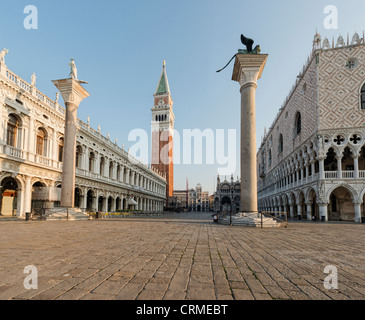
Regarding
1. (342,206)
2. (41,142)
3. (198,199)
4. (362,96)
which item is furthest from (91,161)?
(198,199)

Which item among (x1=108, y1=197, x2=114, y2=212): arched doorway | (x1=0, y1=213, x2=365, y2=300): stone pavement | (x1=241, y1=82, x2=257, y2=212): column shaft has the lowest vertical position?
(x1=108, y1=197, x2=114, y2=212): arched doorway

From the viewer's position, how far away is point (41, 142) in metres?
21.8

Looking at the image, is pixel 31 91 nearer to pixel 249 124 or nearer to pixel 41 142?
pixel 41 142

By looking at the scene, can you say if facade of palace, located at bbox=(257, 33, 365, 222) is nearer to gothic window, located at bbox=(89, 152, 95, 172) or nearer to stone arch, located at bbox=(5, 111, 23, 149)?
gothic window, located at bbox=(89, 152, 95, 172)

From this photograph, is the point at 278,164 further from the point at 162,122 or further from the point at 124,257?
the point at 162,122

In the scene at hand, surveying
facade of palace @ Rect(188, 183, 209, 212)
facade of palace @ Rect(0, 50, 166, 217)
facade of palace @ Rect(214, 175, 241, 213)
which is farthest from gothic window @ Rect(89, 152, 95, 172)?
facade of palace @ Rect(188, 183, 209, 212)

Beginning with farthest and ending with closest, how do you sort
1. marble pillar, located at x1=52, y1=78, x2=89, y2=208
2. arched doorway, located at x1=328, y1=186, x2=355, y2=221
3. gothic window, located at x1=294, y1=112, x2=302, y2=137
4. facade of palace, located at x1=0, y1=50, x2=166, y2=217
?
gothic window, located at x1=294, y1=112, x2=302, y2=137
arched doorway, located at x1=328, y1=186, x2=355, y2=221
marble pillar, located at x1=52, y1=78, x2=89, y2=208
facade of palace, located at x1=0, y1=50, x2=166, y2=217

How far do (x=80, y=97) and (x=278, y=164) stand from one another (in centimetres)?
3349

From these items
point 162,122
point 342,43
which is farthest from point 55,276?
point 162,122

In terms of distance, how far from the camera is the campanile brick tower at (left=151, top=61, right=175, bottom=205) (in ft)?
259

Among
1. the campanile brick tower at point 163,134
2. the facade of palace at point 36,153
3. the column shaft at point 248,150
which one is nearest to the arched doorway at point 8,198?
the facade of palace at point 36,153

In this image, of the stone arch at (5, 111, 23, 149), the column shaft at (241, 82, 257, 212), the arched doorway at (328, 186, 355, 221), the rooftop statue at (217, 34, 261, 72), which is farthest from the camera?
the arched doorway at (328, 186, 355, 221)

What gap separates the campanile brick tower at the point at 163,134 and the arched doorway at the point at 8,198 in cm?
5605
